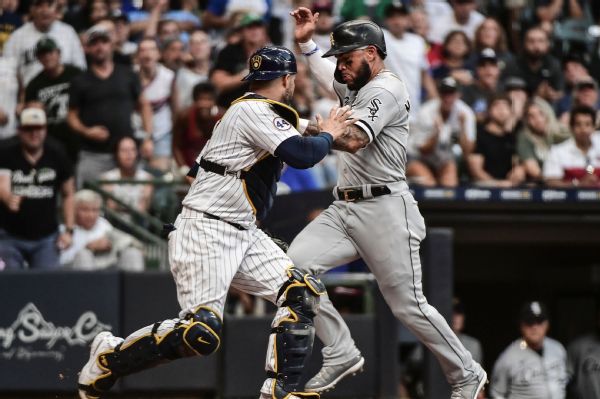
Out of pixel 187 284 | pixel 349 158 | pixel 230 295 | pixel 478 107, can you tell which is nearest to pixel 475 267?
pixel 478 107

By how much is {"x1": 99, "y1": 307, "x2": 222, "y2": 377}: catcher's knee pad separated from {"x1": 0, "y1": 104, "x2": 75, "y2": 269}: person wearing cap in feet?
11.4

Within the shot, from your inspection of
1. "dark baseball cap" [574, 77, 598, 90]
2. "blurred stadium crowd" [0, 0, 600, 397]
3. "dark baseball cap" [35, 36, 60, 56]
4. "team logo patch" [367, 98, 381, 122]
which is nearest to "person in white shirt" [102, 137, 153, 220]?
"blurred stadium crowd" [0, 0, 600, 397]

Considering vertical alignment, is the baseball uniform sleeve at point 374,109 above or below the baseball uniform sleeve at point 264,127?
above

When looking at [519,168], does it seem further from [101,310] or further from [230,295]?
[101,310]

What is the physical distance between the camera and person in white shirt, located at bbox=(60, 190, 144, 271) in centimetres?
963

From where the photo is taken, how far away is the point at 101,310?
921 cm

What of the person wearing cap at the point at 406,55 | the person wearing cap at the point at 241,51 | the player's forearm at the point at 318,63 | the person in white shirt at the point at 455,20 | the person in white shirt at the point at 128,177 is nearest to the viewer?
the player's forearm at the point at 318,63

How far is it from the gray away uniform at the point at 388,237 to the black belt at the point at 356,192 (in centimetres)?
2

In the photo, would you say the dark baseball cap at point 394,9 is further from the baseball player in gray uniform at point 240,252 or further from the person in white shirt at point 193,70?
the baseball player in gray uniform at point 240,252

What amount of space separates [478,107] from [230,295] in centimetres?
331

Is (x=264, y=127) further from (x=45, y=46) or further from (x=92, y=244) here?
(x=45, y=46)

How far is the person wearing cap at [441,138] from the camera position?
1040 cm

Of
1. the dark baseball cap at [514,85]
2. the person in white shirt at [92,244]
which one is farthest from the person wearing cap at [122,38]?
the dark baseball cap at [514,85]

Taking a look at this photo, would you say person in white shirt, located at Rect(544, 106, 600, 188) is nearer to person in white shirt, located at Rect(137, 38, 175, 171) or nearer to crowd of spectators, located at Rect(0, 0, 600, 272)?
crowd of spectators, located at Rect(0, 0, 600, 272)
